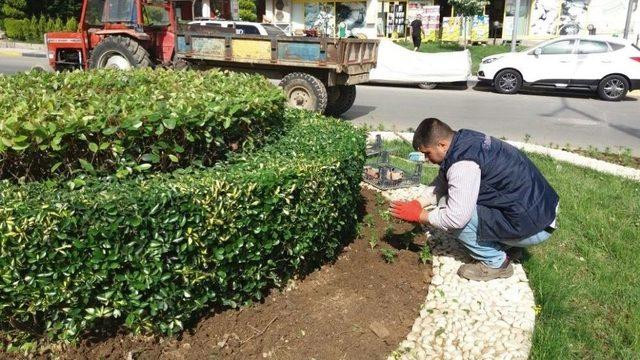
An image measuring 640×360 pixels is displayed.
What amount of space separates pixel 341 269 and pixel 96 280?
5.65 ft

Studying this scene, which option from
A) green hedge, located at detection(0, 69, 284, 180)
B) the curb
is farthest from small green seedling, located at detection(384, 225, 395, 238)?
the curb

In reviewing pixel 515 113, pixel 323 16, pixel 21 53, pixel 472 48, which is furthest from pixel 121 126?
pixel 323 16

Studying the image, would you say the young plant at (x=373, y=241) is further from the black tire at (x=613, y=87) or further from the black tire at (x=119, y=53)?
the black tire at (x=613, y=87)

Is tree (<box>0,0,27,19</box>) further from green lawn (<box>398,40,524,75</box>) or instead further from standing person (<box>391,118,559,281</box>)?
standing person (<box>391,118,559,281</box>)

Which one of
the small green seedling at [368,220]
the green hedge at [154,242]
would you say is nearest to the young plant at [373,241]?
the small green seedling at [368,220]

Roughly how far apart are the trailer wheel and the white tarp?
257 inches

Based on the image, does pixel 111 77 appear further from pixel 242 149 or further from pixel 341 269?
pixel 341 269

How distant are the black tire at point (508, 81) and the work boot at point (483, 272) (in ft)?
40.2

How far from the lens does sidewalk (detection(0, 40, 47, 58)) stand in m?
21.7

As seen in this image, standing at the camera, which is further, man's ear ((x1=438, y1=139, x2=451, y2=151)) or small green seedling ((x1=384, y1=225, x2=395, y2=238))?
small green seedling ((x1=384, y1=225, x2=395, y2=238))

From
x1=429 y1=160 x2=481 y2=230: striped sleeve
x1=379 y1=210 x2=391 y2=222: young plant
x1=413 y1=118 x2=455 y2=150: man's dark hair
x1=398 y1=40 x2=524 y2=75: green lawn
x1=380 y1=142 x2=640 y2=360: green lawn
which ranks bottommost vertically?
x1=380 y1=142 x2=640 y2=360: green lawn

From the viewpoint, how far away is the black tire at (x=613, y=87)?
13836 mm

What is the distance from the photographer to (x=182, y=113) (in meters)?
3.01

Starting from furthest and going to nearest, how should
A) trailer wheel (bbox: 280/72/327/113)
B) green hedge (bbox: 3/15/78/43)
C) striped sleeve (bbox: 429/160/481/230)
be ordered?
green hedge (bbox: 3/15/78/43), trailer wheel (bbox: 280/72/327/113), striped sleeve (bbox: 429/160/481/230)
